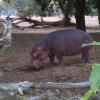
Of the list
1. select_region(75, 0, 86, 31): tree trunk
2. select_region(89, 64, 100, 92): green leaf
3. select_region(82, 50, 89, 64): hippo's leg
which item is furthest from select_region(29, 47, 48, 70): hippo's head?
select_region(75, 0, 86, 31): tree trunk

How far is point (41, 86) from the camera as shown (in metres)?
4.08

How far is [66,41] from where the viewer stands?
22.8 feet

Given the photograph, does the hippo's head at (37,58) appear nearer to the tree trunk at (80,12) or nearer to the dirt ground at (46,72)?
the dirt ground at (46,72)

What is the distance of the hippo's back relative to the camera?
6852 millimetres

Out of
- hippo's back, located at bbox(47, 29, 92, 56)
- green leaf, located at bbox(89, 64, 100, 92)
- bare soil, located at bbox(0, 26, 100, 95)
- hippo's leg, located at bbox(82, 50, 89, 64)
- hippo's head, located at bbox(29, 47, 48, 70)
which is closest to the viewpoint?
green leaf, located at bbox(89, 64, 100, 92)

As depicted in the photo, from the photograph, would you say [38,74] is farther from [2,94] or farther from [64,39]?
[2,94]

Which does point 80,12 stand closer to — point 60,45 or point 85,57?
point 85,57

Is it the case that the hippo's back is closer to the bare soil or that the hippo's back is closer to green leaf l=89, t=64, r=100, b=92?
the bare soil

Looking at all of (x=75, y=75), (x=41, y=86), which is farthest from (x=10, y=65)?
(x=41, y=86)

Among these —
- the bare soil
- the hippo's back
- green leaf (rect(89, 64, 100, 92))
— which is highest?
green leaf (rect(89, 64, 100, 92))

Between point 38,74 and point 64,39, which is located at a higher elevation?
point 64,39

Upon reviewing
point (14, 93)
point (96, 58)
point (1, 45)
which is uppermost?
point (1, 45)

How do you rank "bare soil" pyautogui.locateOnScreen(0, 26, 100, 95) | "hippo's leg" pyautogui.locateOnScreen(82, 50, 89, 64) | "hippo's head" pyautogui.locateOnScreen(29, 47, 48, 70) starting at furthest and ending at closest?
"hippo's leg" pyautogui.locateOnScreen(82, 50, 89, 64) < "hippo's head" pyautogui.locateOnScreen(29, 47, 48, 70) < "bare soil" pyautogui.locateOnScreen(0, 26, 100, 95)

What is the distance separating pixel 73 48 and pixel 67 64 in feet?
1.45
